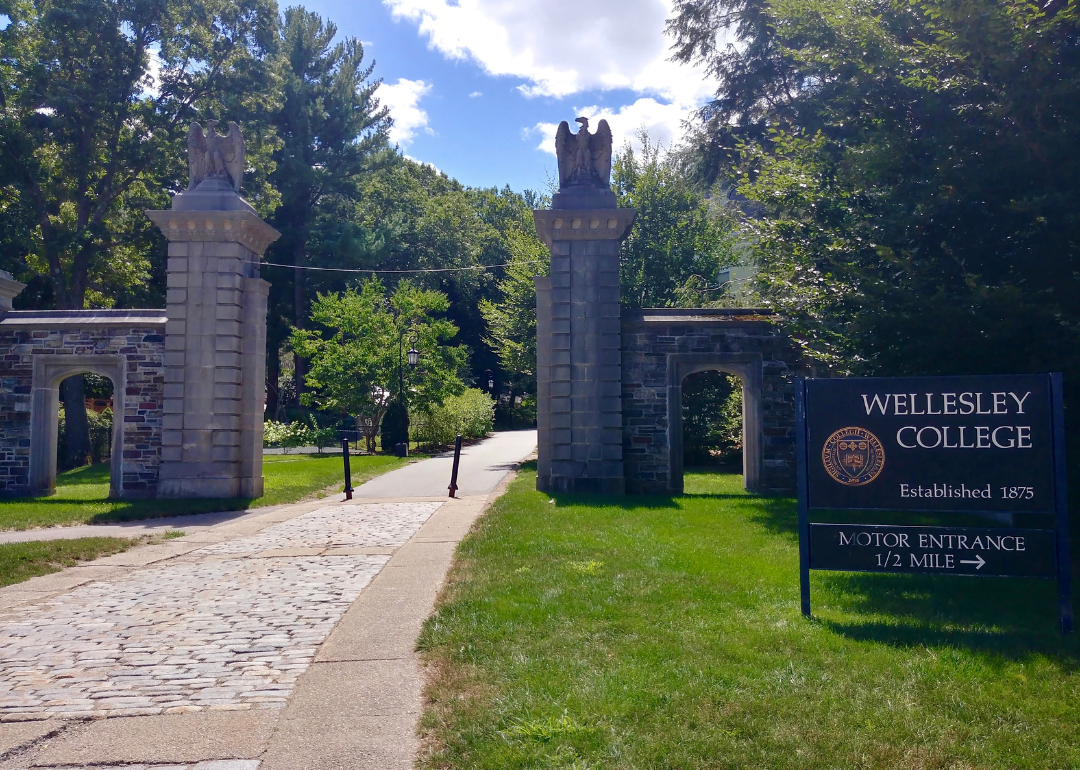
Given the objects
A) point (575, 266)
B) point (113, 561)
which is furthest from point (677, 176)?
point (113, 561)

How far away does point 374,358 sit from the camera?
2964cm

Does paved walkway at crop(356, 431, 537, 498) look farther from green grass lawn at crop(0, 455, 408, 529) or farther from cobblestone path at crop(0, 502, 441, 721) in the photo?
cobblestone path at crop(0, 502, 441, 721)

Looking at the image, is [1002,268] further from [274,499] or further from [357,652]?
[274,499]

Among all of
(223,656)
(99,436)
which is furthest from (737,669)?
(99,436)

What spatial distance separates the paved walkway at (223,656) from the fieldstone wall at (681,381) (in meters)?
5.41

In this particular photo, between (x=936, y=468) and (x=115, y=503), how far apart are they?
46.6 ft

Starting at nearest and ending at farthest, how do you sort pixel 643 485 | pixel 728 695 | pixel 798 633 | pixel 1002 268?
pixel 728 695 < pixel 798 633 < pixel 1002 268 < pixel 643 485

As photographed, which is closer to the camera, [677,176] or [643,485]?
[643,485]

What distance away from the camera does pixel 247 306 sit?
15.4 metres

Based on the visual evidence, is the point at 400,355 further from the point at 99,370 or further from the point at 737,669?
the point at 737,669

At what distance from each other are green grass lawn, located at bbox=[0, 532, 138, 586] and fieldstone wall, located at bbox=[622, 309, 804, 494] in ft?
29.0

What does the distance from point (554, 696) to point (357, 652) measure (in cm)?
188

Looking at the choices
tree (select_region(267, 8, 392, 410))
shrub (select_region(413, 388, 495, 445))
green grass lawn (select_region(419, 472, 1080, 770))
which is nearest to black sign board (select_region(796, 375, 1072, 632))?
green grass lawn (select_region(419, 472, 1080, 770))

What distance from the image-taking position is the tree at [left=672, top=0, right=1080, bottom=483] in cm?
745
